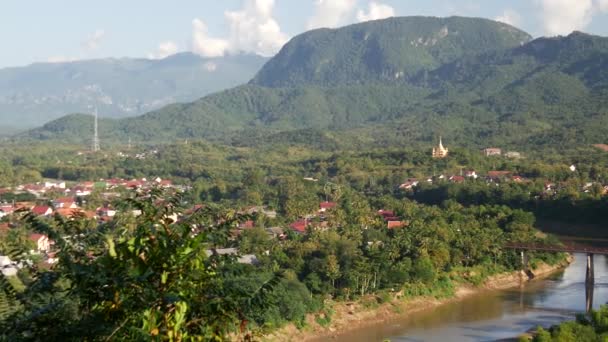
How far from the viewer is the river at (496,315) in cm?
2167

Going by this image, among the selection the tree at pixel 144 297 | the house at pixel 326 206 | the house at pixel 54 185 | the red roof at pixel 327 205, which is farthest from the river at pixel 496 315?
the house at pixel 54 185

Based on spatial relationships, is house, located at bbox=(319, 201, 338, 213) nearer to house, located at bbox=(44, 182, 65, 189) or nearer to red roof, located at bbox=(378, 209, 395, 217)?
red roof, located at bbox=(378, 209, 395, 217)

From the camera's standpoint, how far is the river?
71.1 ft

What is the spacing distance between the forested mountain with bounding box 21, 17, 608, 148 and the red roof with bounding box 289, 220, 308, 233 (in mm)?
44929

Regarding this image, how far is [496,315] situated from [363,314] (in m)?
4.09

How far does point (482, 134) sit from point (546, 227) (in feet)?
160

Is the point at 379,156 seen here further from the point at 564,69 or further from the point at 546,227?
the point at 564,69

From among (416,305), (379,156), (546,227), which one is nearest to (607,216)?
(546,227)

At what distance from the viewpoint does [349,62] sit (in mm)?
173375

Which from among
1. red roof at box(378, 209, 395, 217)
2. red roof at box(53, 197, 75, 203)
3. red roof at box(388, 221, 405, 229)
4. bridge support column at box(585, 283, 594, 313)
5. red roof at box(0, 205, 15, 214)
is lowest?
bridge support column at box(585, 283, 594, 313)

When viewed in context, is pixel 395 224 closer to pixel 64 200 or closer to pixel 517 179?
pixel 64 200

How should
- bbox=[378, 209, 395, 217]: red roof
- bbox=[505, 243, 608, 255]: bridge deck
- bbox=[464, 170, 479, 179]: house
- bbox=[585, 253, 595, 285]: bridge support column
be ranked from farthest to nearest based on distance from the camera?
bbox=[464, 170, 479, 179]: house
bbox=[378, 209, 395, 217]: red roof
bbox=[505, 243, 608, 255]: bridge deck
bbox=[585, 253, 595, 285]: bridge support column

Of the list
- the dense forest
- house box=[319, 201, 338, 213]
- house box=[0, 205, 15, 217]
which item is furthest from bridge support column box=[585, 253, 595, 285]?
house box=[0, 205, 15, 217]

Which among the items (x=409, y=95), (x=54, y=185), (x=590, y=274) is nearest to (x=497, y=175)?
(x=590, y=274)
